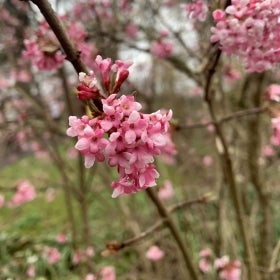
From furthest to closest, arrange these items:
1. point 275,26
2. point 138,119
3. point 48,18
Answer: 1. point 275,26
2. point 48,18
3. point 138,119

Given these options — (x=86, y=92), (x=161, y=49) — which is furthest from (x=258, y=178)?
(x=86, y=92)

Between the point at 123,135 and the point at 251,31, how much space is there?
0.67 metres

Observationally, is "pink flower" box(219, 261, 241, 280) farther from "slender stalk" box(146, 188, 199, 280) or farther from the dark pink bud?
the dark pink bud

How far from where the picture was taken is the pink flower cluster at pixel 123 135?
1.07 metres

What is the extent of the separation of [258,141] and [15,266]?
250 centimetres

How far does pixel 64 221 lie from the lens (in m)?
7.30

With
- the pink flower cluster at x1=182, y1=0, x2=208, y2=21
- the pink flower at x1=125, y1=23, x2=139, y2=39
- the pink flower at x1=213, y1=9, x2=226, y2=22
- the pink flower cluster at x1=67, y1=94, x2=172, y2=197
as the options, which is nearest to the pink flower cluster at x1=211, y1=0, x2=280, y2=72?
the pink flower at x1=213, y1=9, x2=226, y2=22

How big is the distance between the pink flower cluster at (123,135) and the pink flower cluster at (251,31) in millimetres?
532

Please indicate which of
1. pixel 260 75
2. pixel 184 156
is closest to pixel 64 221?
pixel 184 156

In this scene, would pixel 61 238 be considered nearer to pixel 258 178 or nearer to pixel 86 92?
pixel 258 178

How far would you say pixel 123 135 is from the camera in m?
1.07

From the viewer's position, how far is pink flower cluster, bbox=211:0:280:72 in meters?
1.45

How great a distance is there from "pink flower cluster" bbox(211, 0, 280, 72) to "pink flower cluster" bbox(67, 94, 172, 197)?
0.53 meters

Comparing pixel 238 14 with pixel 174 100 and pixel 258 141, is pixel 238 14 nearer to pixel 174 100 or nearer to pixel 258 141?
pixel 258 141
